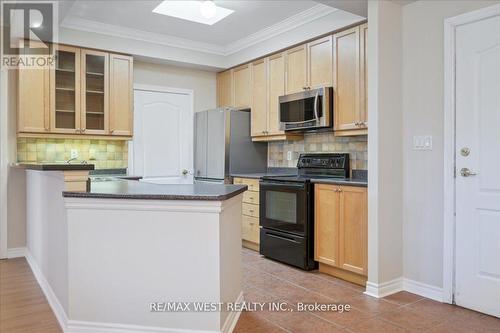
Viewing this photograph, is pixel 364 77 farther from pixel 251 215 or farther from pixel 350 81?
pixel 251 215

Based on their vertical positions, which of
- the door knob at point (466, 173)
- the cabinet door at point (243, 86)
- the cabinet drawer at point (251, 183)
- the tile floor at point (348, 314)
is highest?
the cabinet door at point (243, 86)

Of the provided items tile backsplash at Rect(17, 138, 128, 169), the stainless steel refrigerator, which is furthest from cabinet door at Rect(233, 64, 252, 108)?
tile backsplash at Rect(17, 138, 128, 169)

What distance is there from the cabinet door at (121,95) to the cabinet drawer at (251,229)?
1844mm

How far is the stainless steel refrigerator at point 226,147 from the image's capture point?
4.91 m

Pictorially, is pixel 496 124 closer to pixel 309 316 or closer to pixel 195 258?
pixel 309 316

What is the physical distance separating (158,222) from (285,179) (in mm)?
1979

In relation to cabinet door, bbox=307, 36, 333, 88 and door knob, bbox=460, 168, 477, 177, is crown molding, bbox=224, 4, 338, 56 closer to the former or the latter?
cabinet door, bbox=307, 36, 333, 88

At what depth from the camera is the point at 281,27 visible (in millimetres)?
4434

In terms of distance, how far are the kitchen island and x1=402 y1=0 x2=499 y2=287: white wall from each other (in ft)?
5.65

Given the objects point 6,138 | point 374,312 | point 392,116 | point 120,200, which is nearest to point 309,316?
point 374,312

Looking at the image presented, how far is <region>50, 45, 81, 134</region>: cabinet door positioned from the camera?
4.36 metres

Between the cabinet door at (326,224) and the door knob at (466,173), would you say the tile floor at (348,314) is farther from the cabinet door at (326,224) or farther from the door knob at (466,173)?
the door knob at (466,173)

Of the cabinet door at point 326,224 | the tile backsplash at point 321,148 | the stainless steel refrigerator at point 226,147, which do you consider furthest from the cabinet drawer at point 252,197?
the cabinet door at point 326,224

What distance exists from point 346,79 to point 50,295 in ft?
10.6
